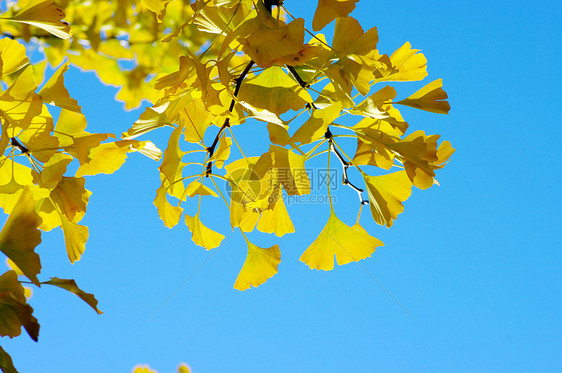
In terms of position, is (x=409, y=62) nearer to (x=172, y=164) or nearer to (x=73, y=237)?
(x=172, y=164)

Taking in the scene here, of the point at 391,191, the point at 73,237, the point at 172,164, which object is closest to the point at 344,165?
the point at 391,191

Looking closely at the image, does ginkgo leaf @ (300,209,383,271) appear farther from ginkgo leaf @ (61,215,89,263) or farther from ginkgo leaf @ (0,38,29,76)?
ginkgo leaf @ (0,38,29,76)

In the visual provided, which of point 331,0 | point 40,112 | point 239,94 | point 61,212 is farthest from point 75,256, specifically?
point 331,0

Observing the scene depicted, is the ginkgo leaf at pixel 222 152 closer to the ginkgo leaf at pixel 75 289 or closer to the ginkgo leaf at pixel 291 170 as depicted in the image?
the ginkgo leaf at pixel 291 170

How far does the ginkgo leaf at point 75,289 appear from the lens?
42 cm

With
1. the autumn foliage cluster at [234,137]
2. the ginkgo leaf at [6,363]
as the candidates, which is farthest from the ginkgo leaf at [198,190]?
the ginkgo leaf at [6,363]

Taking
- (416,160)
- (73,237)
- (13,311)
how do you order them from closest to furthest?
(13,311) < (416,160) < (73,237)

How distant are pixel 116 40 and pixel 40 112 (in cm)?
45

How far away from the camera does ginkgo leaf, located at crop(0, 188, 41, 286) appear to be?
1.35 feet

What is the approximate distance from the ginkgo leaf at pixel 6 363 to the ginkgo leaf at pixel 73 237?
216 mm

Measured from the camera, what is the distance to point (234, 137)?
0.54m

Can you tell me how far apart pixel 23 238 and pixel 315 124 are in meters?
0.29

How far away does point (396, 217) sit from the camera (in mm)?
567

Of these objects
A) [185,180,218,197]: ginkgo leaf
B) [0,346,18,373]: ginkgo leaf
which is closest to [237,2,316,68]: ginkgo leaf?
[185,180,218,197]: ginkgo leaf
